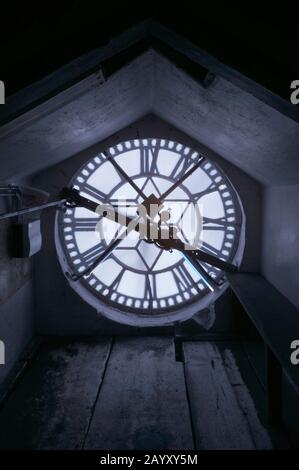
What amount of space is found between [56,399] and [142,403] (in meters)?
0.56

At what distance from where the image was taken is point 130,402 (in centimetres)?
251

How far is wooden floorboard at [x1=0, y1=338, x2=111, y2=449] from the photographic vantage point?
85.8 inches

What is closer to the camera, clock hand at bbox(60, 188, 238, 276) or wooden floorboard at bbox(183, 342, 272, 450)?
wooden floorboard at bbox(183, 342, 272, 450)

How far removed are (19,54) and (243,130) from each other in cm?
133

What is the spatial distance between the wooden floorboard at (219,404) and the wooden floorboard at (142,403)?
0.24ft

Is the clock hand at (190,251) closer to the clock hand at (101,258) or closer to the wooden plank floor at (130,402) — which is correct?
the clock hand at (101,258)

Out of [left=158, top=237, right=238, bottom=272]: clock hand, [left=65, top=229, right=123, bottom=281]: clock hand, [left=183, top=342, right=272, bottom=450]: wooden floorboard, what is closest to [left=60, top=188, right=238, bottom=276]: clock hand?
[left=158, top=237, right=238, bottom=272]: clock hand

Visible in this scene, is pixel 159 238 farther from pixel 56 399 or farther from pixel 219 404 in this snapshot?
pixel 56 399

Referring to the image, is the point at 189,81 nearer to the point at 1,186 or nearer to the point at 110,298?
the point at 1,186

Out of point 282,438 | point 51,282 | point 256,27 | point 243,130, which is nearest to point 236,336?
point 282,438

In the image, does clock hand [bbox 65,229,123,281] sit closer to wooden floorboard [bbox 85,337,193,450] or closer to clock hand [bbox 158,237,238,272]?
clock hand [bbox 158,237,238,272]

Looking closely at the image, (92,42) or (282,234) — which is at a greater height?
(92,42)

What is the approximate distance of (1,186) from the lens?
2.48 metres

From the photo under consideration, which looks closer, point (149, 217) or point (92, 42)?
point (92, 42)
